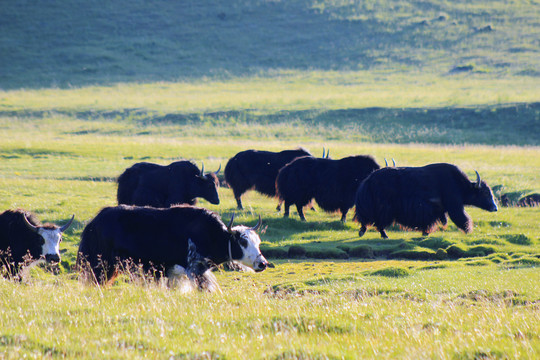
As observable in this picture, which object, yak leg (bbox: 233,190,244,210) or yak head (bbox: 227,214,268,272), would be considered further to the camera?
yak leg (bbox: 233,190,244,210)

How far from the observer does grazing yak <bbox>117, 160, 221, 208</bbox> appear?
1508cm

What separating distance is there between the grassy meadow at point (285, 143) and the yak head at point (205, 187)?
1.07 metres

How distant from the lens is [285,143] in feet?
117

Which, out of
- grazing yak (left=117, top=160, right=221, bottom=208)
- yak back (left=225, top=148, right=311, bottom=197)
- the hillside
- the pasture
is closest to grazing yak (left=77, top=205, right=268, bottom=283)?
the pasture

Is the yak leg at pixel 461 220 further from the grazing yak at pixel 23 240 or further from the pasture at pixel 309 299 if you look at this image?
the grazing yak at pixel 23 240

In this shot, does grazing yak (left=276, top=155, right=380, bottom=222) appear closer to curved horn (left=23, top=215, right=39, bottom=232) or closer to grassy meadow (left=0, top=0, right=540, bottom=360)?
grassy meadow (left=0, top=0, right=540, bottom=360)

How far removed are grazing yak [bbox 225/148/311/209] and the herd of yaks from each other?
28 millimetres

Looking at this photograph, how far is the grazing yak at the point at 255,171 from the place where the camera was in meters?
19.0

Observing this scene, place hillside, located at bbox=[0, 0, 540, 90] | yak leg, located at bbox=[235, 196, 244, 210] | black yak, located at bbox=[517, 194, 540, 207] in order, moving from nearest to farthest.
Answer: yak leg, located at bbox=[235, 196, 244, 210] < black yak, located at bbox=[517, 194, 540, 207] < hillside, located at bbox=[0, 0, 540, 90]

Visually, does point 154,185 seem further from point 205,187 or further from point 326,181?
point 326,181

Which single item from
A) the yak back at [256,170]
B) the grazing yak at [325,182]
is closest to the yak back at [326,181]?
the grazing yak at [325,182]

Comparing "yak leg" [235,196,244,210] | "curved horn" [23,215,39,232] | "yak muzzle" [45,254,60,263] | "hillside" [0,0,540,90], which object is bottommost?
"yak leg" [235,196,244,210]

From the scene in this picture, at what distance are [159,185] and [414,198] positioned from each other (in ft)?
18.8

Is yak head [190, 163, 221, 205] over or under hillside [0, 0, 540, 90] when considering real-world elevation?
under
